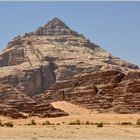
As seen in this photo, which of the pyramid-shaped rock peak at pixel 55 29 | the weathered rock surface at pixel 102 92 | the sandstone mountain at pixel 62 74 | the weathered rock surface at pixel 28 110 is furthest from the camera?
the pyramid-shaped rock peak at pixel 55 29

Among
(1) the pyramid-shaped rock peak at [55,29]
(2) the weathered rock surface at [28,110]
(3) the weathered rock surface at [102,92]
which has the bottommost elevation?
(2) the weathered rock surface at [28,110]

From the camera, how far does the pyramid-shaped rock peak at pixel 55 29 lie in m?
176

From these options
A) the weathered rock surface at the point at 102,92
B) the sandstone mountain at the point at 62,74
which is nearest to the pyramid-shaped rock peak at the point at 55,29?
the sandstone mountain at the point at 62,74

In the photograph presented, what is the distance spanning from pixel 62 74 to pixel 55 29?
145ft

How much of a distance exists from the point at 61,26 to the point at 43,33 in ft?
37.6

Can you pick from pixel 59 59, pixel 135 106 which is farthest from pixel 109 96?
pixel 59 59

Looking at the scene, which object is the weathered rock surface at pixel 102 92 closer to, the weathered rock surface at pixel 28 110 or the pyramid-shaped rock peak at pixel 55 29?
the weathered rock surface at pixel 28 110

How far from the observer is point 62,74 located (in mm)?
138375

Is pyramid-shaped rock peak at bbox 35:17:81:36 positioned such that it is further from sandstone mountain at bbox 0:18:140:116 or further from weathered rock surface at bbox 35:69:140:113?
weathered rock surface at bbox 35:69:140:113

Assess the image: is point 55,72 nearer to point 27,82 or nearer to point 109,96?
point 27,82

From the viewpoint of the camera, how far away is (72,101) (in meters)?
81.1

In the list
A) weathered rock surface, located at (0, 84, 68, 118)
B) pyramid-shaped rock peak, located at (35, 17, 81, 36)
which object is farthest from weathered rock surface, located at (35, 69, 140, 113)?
pyramid-shaped rock peak, located at (35, 17, 81, 36)

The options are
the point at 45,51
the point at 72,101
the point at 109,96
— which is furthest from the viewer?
the point at 45,51

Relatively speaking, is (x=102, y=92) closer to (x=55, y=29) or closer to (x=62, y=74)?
(x=62, y=74)
